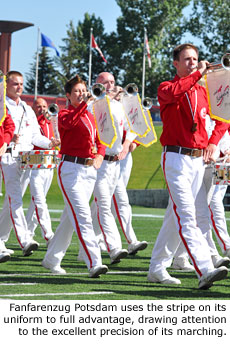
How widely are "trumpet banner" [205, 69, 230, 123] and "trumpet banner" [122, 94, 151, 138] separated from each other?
10.8 feet

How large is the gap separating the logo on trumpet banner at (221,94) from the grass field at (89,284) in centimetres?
173

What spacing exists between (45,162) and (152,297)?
15.1ft

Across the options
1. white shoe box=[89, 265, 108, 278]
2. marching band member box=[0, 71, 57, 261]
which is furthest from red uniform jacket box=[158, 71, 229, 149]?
marching band member box=[0, 71, 57, 261]

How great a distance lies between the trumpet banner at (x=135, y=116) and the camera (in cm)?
1167

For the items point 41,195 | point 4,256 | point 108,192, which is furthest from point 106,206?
point 41,195

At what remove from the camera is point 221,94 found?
8.32m

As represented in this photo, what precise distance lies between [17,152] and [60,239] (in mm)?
2439

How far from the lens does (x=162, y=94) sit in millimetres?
8203

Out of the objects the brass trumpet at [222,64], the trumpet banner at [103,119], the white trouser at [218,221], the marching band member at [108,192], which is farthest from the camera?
the white trouser at [218,221]

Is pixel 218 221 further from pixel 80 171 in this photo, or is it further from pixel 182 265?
pixel 80 171

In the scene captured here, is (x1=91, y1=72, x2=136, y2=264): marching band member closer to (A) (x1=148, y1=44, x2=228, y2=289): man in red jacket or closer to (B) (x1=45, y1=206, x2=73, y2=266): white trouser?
(B) (x1=45, y1=206, x2=73, y2=266): white trouser

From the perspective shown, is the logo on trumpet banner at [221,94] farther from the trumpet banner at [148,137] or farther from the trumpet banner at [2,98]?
the trumpet banner at [148,137]

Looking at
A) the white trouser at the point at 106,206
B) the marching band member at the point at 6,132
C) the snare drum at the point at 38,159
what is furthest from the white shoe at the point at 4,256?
the snare drum at the point at 38,159
